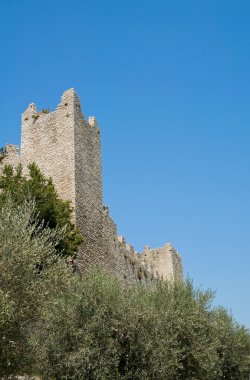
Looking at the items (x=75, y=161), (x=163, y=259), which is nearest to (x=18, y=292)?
(x=75, y=161)

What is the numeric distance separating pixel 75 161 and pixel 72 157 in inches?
8.6

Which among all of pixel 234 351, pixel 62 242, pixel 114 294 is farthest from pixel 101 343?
pixel 234 351

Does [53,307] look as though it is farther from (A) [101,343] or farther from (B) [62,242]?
(B) [62,242]

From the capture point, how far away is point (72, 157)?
2352 cm

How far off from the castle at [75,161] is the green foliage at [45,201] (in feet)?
4.49

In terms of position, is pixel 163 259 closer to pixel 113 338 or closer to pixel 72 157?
pixel 72 157

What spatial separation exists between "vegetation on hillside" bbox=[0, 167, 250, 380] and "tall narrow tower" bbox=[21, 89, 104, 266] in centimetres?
641

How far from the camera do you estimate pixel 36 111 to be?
25.8 m

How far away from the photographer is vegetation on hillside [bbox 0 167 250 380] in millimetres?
12531

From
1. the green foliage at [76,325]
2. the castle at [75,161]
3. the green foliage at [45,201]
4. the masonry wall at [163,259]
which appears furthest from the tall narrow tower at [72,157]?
the masonry wall at [163,259]

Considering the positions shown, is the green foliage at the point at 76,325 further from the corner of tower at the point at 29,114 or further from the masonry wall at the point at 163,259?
the masonry wall at the point at 163,259

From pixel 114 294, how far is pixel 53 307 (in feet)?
6.57

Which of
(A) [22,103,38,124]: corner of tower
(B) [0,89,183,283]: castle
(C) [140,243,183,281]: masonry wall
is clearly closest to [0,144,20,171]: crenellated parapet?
(B) [0,89,183,283]: castle

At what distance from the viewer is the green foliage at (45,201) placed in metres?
19.3
